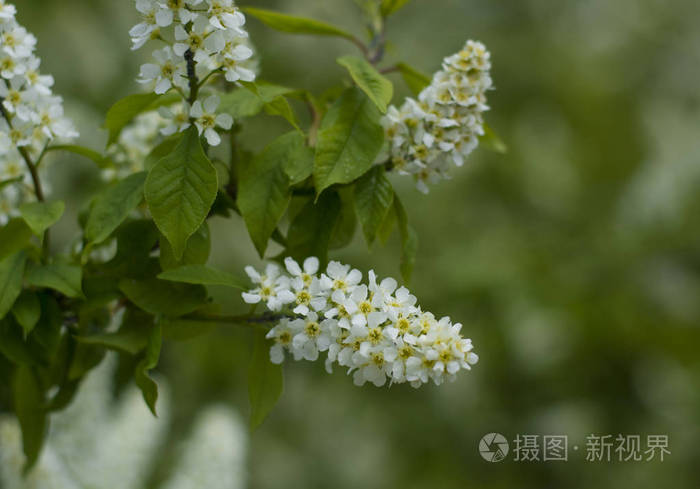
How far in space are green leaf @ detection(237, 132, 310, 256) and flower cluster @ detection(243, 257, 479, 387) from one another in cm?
4

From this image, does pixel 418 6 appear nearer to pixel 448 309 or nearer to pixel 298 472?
pixel 448 309

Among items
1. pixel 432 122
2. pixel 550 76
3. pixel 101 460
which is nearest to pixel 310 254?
pixel 432 122

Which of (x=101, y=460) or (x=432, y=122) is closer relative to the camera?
(x=432, y=122)

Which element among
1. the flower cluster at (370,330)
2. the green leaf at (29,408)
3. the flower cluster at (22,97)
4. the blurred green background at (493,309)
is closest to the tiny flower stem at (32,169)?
the flower cluster at (22,97)

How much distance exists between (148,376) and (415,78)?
31cm

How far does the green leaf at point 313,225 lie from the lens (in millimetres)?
531

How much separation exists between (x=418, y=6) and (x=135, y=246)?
255cm

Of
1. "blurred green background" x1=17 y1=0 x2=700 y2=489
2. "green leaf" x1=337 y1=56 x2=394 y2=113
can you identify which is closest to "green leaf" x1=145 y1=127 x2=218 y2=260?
"green leaf" x1=337 y1=56 x2=394 y2=113

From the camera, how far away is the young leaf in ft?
1.59

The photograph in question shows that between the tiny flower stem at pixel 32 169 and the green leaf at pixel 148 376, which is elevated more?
the tiny flower stem at pixel 32 169

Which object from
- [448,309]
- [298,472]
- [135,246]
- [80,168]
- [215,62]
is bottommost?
[298,472]

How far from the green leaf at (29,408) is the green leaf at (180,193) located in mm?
252

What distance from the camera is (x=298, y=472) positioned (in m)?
1.78

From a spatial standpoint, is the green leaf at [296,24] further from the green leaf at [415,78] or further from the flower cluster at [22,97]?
the flower cluster at [22,97]
